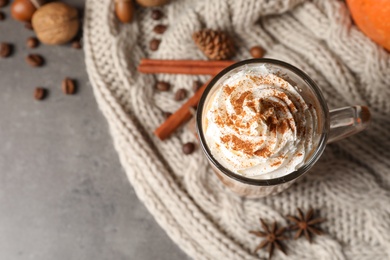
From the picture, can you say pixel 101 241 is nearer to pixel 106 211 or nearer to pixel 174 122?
pixel 106 211

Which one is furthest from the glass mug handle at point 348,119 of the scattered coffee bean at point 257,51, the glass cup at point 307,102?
the scattered coffee bean at point 257,51

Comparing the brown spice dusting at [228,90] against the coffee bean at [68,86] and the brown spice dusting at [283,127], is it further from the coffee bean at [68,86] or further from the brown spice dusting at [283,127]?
the coffee bean at [68,86]

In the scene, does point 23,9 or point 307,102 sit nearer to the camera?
point 307,102

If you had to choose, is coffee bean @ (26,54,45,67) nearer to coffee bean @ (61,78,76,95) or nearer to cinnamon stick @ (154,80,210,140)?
coffee bean @ (61,78,76,95)

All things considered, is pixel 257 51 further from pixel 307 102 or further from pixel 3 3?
pixel 3 3

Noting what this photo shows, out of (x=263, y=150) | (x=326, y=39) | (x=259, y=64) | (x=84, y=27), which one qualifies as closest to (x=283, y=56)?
(x=326, y=39)

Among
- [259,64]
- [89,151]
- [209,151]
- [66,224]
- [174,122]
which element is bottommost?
[66,224]

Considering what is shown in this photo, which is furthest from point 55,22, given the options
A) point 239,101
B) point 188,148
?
point 239,101
